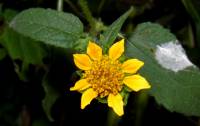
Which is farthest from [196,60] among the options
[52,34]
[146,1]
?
[52,34]

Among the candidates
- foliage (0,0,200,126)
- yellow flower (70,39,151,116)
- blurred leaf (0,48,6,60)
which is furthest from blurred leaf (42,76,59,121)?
yellow flower (70,39,151,116)

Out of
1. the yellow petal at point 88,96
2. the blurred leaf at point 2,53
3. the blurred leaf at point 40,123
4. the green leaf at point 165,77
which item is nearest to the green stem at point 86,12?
the green leaf at point 165,77

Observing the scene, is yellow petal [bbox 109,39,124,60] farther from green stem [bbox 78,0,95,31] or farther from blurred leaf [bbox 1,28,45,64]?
blurred leaf [bbox 1,28,45,64]

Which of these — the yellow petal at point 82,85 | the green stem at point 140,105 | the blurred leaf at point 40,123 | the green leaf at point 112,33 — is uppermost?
the green leaf at point 112,33

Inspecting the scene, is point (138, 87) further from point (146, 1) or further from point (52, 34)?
point (146, 1)

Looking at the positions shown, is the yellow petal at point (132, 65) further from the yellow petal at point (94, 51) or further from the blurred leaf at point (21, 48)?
the blurred leaf at point (21, 48)

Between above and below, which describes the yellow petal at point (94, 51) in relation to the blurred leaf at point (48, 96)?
above

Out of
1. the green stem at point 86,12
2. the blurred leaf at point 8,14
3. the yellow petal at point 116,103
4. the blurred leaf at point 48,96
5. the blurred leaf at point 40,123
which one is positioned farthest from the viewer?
the blurred leaf at point 40,123
